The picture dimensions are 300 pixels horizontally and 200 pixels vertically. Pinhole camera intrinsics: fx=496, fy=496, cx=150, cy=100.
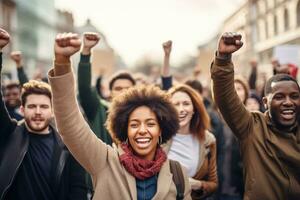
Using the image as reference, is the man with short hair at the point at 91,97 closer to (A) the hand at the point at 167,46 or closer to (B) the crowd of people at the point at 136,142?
(B) the crowd of people at the point at 136,142

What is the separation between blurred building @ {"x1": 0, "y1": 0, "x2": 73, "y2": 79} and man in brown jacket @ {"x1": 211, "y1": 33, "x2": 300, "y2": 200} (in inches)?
1304

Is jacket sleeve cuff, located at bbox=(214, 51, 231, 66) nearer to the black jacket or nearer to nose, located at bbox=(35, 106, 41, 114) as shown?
the black jacket

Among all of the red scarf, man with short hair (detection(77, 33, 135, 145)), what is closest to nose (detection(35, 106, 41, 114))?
man with short hair (detection(77, 33, 135, 145))

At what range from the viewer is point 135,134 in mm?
3379

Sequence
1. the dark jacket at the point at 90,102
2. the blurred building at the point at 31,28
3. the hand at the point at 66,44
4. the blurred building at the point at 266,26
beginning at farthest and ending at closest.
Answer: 1. the blurred building at the point at 31,28
2. the blurred building at the point at 266,26
3. the dark jacket at the point at 90,102
4. the hand at the point at 66,44

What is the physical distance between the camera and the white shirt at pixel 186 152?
462 cm

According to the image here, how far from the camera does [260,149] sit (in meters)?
3.65

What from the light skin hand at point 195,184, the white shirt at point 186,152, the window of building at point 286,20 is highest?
the window of building at point 286,20

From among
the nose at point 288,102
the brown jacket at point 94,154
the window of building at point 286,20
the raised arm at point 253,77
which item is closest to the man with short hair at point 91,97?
the brown jacket at point 94,154

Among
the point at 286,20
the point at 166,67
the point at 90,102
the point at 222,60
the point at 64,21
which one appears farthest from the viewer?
the point at 64,21

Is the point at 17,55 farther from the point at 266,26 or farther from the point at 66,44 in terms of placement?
the point at 266,26

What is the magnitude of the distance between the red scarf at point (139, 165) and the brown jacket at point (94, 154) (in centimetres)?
3

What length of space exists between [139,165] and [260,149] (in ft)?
3.13

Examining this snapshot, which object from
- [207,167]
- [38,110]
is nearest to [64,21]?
[207,167]
